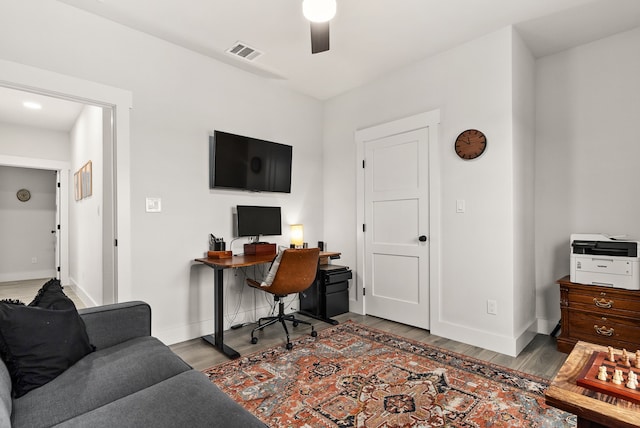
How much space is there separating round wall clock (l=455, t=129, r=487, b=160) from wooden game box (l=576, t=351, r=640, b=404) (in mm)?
1904

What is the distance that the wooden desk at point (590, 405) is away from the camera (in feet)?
3.43

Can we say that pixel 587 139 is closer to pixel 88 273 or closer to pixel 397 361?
pixel 397 361

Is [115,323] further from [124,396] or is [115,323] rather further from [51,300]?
[124,396]

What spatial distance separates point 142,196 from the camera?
2855 mm

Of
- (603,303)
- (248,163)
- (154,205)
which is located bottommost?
(603,303)

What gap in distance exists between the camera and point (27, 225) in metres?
6.22

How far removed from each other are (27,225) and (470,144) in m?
7.72

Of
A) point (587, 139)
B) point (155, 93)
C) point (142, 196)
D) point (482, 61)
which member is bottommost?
point (142, 196)

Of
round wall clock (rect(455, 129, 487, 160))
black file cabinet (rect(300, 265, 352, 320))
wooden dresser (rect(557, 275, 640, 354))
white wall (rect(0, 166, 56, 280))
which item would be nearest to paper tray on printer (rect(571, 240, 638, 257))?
wooden dresser (rect(557, 275, 640, 354))

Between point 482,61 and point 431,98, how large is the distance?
1.77 ft

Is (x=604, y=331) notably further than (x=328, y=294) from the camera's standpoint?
No

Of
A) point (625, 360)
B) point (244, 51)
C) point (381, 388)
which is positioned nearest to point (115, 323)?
point (381, 388)

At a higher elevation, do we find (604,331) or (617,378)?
(617,378)

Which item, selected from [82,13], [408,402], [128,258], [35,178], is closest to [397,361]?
[408,402]
